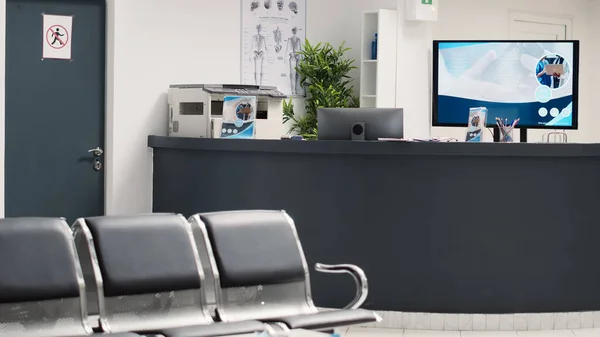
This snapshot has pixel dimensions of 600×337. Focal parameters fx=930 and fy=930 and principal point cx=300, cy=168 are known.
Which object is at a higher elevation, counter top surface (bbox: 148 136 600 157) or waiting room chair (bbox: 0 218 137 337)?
counter top surface (bbox: 148 136 600 157)

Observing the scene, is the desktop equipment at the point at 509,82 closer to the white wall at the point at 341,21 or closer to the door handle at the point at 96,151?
the white wall at the point at 341,21

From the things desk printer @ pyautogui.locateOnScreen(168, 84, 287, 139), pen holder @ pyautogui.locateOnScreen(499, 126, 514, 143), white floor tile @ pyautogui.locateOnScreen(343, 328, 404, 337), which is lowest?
white floor tile @ pyautogui.locateOnScreen(343, 328, 404, 337)

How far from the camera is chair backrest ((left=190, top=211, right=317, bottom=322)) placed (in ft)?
13.0

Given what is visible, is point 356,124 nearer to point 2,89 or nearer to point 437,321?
point 437,321

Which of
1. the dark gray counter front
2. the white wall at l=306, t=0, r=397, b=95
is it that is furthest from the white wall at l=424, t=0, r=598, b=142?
the dark gray counter front

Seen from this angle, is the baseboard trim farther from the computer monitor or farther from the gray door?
the gray door

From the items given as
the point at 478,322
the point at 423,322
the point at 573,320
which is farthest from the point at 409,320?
the point at 573,320

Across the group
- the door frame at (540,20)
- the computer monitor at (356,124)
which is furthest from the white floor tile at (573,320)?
the door frame at (540,20)

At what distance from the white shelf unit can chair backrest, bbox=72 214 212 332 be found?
435 centimetres

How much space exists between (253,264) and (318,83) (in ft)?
13.4

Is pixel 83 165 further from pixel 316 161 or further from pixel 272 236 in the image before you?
pixel 272 236

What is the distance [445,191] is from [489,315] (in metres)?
0.76

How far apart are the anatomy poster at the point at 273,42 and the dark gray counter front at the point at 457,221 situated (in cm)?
201

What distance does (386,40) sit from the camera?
8102 mm
